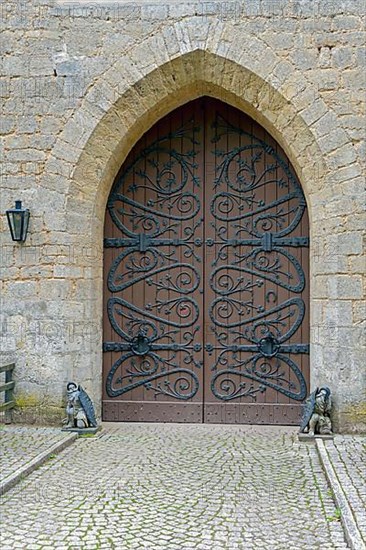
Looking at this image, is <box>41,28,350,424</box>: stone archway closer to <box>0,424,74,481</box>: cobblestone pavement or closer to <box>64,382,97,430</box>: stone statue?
<box>64,382,97,430</box>: stone statue

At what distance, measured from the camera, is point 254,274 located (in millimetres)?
7289

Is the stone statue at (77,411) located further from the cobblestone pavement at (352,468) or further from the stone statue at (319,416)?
the cobblestone pavement at (352,468)

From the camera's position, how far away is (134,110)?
702 centimetres

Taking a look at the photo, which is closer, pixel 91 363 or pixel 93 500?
pixel 93 500

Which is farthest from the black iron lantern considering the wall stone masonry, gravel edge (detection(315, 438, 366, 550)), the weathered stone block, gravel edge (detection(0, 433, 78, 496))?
gravel edge (detection(315, 438, 366, 550))

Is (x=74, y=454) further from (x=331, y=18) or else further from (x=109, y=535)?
(x=331, y=18)

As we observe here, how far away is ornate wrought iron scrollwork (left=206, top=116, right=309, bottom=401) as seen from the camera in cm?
723

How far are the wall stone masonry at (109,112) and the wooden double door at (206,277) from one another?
37cm

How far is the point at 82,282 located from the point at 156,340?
930 millimetres

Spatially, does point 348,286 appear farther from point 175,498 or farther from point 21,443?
point 21,443

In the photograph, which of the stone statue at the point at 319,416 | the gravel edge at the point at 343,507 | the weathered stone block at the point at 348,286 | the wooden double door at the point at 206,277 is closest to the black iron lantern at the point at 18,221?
the wooden double door at the point at 206,277

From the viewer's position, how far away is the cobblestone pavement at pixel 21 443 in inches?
214

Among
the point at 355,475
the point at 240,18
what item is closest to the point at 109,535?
the point at 355,475

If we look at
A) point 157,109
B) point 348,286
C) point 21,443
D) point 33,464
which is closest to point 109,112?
point 157,109
